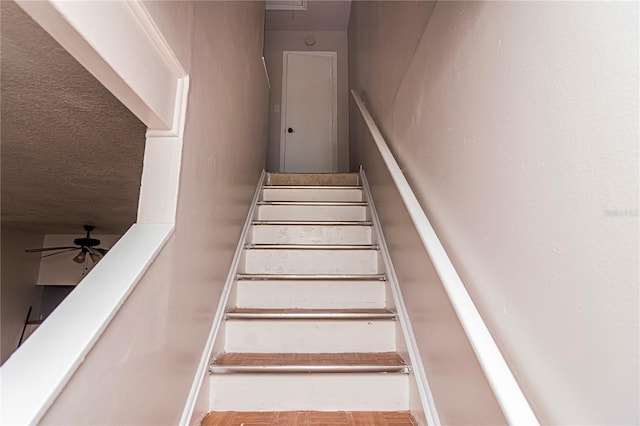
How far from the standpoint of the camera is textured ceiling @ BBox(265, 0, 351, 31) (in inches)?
167

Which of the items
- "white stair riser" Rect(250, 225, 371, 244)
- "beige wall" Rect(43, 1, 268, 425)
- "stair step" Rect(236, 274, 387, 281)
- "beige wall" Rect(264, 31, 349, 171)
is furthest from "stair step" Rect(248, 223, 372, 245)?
"beige wall" Rect(264, 31, 349, 171)

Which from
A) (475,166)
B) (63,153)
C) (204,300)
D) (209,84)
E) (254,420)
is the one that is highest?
(209,84)

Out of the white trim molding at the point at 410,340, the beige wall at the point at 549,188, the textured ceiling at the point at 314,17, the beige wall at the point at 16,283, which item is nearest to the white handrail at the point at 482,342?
the beige wall at the point at 549,188

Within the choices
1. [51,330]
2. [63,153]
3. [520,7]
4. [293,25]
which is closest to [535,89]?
[520,7]

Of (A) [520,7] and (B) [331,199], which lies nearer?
(A) [520,7]

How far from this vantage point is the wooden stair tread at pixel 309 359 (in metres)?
1.45

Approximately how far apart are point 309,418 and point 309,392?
0.10 m

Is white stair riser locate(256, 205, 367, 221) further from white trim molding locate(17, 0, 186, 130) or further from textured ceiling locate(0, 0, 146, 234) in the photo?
white trim molding locate(17, 0, 186, 130)

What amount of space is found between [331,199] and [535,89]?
2.30m

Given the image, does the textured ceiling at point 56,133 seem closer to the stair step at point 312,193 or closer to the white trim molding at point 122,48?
the white trim molding at point 122,48

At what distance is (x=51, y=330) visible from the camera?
662mm

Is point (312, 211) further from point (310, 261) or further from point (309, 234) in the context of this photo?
point (310, 261)

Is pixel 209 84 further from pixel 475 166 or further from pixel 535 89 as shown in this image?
pixel 535 89

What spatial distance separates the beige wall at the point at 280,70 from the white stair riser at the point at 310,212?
1.82m
